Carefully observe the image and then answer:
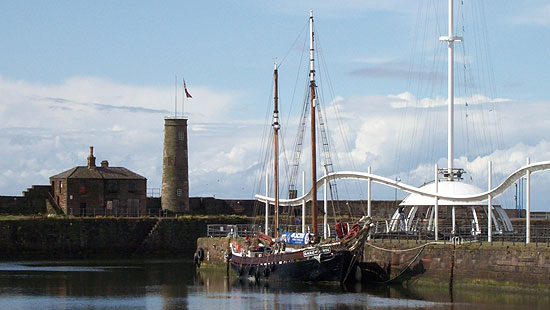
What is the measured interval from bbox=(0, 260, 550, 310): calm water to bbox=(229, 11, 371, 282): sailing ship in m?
0.65

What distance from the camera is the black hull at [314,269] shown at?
47688 mm

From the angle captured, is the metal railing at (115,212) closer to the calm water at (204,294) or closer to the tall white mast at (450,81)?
the calm water at (204,294)

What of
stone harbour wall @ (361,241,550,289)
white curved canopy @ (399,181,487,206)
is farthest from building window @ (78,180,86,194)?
stone harbour wall @ (361,241,550,289)

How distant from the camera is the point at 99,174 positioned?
85250 millimetres

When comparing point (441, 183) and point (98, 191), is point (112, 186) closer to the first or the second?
point (98, 191)

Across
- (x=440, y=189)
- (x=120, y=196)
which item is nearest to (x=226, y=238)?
(x=440, y=189)

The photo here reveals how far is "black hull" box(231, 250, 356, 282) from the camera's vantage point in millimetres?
47688

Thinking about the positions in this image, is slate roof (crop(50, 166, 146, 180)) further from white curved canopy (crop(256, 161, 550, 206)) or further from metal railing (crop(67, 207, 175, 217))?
white curved canopy (crop(256, 161, 550, 206))

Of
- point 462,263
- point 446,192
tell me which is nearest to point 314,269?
point 462,263

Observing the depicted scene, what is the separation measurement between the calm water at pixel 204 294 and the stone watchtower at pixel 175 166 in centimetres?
2673

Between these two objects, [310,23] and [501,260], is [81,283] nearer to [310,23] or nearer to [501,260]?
[310,23]

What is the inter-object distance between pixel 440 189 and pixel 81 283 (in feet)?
61.5

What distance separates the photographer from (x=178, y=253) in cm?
7694

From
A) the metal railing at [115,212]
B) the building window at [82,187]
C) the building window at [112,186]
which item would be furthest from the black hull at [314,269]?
the building window at [112,186]
